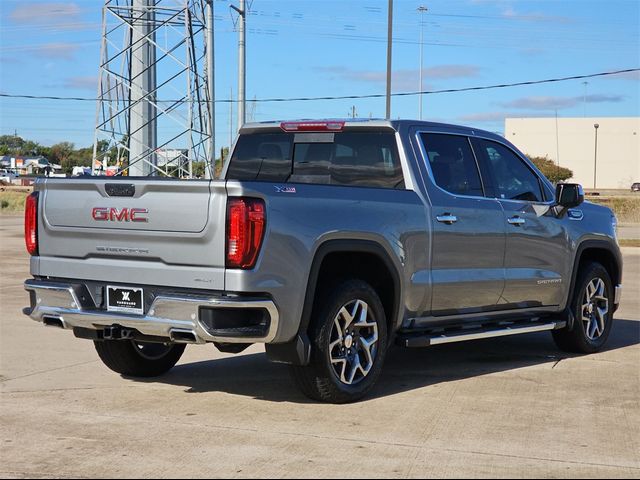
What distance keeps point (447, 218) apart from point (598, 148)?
99.5 m

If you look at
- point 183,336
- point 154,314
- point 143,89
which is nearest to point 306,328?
point 183,336

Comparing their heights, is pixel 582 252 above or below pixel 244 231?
below

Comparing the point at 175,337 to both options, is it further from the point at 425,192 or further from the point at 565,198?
the point at 565,198

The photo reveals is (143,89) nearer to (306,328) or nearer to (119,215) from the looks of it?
(119,215)

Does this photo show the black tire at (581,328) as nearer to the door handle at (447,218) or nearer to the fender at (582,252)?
the fender at (582,252)

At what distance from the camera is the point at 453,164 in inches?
332

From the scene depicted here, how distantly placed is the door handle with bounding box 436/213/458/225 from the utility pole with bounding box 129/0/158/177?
17082 mm

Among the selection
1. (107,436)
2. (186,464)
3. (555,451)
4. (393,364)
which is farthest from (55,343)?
(555,451)

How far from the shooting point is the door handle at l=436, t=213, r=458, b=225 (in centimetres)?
795

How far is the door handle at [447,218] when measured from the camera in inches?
313

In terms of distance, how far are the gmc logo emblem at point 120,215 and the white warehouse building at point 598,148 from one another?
98.1 metres

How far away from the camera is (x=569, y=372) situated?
8727 millimetres

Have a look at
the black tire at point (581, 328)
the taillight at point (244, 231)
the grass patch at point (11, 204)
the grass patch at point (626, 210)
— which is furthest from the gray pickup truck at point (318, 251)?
the grass patch at point (11, 204)

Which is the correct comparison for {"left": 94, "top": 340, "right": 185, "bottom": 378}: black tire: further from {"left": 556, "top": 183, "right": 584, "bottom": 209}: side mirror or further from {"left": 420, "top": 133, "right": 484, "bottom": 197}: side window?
{"left": 556, "top": 183, "right": 584, "bottom": 209}: side mirror
